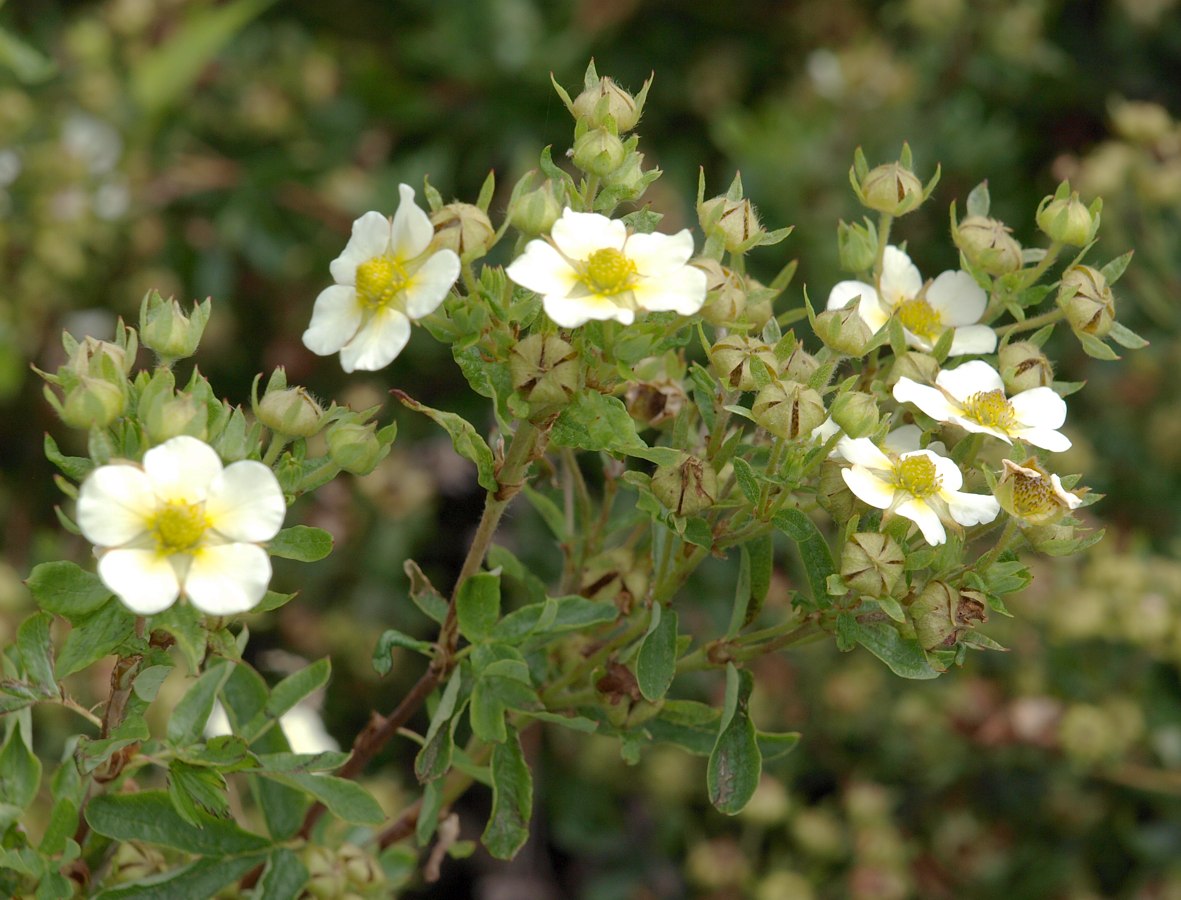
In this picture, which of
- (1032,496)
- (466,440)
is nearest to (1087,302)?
(1032,496)

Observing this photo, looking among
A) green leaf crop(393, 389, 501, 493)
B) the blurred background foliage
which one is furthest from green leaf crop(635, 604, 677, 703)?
the blurred background foliage

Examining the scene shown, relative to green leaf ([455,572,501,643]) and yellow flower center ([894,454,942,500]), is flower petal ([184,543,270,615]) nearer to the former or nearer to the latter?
green leaf ([455,572,501,643])

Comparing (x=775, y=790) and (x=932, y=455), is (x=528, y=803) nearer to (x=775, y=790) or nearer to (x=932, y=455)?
(x=932, y=455)

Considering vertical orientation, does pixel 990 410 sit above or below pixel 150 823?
above

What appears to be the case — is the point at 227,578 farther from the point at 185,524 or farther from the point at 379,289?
the point at 379,289

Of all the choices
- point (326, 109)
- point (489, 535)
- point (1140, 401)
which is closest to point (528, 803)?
point (489, 535)

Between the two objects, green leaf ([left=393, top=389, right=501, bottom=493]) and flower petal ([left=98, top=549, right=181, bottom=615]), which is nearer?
flower petal ([left=98, top=549, right=181, bottom=615])

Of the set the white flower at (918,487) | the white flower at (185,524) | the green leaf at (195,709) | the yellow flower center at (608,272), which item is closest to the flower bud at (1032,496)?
the white flower at (918,487)
